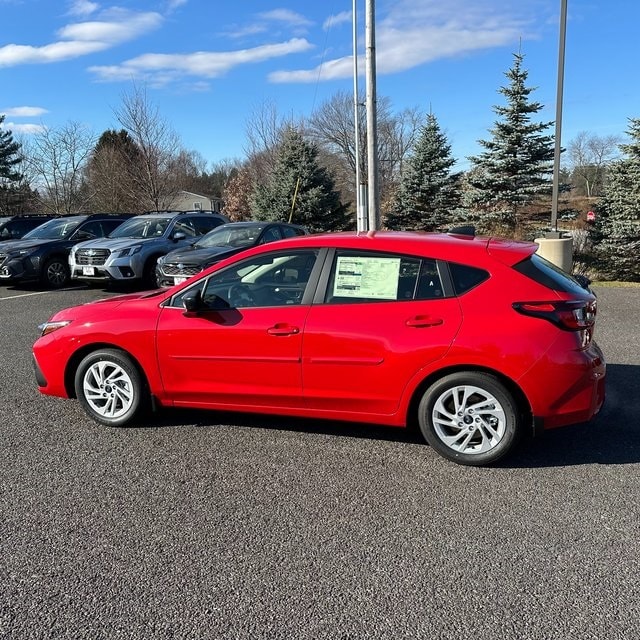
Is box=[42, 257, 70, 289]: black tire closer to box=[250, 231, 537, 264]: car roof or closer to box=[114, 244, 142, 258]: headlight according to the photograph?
box=[114, 244, 142, 258]: headlight

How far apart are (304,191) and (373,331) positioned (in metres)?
23.1

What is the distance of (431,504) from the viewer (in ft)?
11.2

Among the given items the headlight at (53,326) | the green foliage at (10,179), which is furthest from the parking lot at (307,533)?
the green foliage at (10,179)

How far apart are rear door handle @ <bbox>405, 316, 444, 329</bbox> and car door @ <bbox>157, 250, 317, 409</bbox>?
76 cm

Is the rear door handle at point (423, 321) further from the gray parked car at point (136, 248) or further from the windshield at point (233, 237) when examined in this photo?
the gray parked car at point (136, 248)

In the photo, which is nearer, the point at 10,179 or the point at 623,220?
the point at 623,220

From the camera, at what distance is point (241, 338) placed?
4238 mm

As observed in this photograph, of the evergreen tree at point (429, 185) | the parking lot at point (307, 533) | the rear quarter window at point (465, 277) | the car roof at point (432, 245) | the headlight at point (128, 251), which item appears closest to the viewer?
the parking lot at point (307, 533)

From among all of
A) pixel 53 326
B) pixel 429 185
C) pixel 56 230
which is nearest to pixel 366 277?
pixel 53 326

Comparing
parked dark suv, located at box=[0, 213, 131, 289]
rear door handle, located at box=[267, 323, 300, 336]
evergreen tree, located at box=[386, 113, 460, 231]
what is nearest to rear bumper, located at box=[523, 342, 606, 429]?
rear door handle, located at box=[267, 323, 300, 336]

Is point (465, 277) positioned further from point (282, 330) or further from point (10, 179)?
point (10, 179)

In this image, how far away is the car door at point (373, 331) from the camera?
3.87 m

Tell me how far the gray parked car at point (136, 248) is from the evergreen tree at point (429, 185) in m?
13.9

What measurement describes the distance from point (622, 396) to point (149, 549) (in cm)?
428
